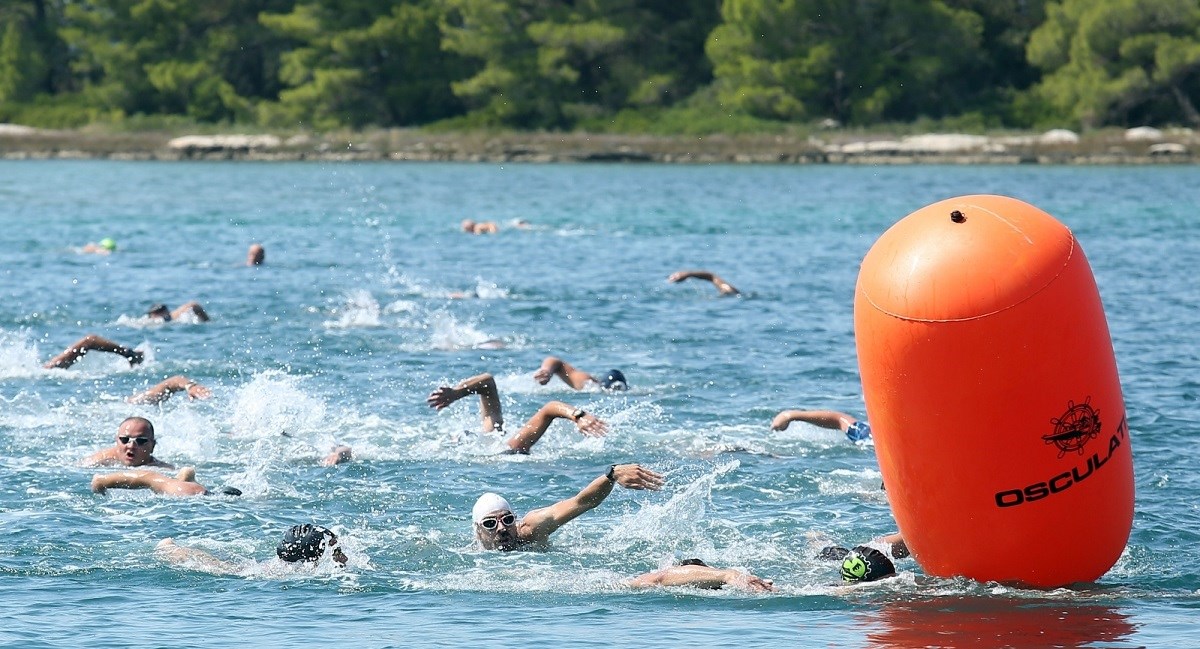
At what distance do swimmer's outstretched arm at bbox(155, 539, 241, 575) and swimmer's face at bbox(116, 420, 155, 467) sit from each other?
7.77 feet

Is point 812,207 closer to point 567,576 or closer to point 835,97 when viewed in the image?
point 835,97

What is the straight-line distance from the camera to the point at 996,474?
10328 mm

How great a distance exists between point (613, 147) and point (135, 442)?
225ft

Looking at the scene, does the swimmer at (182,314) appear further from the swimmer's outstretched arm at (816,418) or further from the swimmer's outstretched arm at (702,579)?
the swimmer's outstretched arm at (702,579)

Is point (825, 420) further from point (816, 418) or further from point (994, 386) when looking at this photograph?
point (994, 386)

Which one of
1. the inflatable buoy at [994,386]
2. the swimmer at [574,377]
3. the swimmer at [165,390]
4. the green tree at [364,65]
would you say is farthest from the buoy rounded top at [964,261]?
the green tree at [364,65]

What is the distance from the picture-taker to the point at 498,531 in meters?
13.2

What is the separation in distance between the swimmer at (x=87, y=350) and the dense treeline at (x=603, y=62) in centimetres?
6093

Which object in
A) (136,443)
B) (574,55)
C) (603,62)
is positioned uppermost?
(574,55)

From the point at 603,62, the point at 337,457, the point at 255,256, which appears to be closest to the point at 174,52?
the point at 603,62

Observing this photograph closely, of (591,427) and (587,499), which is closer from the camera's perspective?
(587,499)

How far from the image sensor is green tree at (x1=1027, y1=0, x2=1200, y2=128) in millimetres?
74125

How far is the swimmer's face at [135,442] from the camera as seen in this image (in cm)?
1538

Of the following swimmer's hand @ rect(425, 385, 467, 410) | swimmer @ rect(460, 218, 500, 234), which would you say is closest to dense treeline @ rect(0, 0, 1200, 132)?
swimmer @ rect(460, 218, 500, 234)
